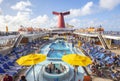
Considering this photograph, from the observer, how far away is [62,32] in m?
49.3

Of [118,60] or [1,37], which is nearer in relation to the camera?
[118,60]

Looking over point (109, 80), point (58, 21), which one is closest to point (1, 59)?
point (109, 80)

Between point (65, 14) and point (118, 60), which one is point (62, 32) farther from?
point (118, 60)

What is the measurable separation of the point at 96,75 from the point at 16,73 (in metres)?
4.58

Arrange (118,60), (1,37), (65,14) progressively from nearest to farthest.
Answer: (118,60)
(1,37)
(65,14)

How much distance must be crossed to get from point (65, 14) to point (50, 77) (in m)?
50.4

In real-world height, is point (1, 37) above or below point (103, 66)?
above

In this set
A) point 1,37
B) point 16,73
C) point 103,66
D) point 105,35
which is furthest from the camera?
point 105,35

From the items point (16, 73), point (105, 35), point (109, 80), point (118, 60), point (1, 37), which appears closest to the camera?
point (109, 80)

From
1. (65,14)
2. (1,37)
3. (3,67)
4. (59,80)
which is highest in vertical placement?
(65,14)

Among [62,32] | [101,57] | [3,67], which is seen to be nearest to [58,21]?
[62,32]

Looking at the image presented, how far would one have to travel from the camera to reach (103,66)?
34.0ft

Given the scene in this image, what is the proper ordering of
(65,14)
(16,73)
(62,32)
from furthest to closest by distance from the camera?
(65,14), (62,32), (16,73)

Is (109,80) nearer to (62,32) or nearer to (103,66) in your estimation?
(103,66)
